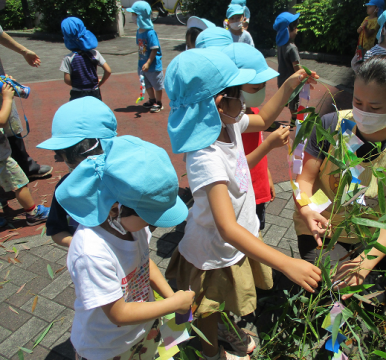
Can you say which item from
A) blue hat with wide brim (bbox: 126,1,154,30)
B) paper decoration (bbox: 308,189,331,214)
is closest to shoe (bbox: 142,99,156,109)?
blue hat with wide brim (bbox: 126,1,154,30)

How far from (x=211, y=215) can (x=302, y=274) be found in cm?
62

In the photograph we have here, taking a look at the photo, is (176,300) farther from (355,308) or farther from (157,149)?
(355,308)

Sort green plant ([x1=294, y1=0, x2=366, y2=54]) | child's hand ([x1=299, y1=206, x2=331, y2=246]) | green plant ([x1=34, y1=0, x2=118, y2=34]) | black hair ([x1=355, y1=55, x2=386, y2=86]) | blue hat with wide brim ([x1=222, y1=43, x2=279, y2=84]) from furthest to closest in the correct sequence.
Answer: green plant ([x1=34, y1=0, x2=118, y2=34])
green plant ([x1=294, y1=0, x2=366, y2=54])
blue hat with wide brim ([x1=222, y1=43, x2=279, y2=84])
child's hand ([x1=299, y1=206, x2=331, y2=246])
black hair ([x1=355, y1=55, x2=386, y2=86])

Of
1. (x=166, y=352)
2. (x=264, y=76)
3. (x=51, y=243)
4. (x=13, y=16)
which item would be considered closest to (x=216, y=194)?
(x=166, y=352)

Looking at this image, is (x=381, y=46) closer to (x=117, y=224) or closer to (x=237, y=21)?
(x=237, y=21)

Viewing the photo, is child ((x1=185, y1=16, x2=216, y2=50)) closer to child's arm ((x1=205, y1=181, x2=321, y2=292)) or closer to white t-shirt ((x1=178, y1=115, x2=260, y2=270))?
white t-shirt ((x1=178, y1=115, x2=260, y2=270))

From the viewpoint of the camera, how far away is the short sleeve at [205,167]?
1.75m

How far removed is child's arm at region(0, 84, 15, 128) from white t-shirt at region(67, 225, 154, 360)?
2.35 m

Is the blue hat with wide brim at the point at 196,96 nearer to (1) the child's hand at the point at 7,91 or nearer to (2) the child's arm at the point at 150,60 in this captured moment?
(1) the child's hand at the point at 7,91

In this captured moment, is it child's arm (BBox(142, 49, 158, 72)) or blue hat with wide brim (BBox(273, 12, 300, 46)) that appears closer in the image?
blue hat with wide brim (BBox(273, 12, 300, 46))

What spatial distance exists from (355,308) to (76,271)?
55.7 inches

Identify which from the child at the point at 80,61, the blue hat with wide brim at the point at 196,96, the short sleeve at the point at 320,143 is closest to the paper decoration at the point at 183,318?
the blue hat with wide brim at the point at 196,96

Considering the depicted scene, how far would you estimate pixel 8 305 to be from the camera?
2.95m

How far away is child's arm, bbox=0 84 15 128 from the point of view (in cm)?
333
